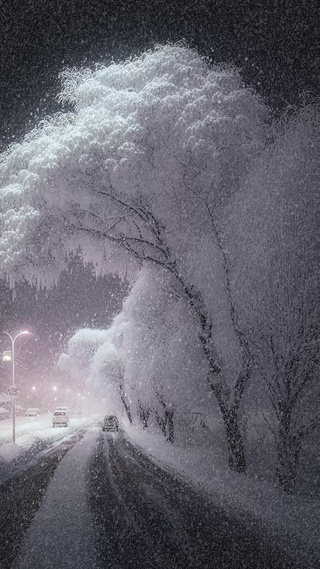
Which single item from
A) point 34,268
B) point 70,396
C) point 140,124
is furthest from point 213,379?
point 70,396

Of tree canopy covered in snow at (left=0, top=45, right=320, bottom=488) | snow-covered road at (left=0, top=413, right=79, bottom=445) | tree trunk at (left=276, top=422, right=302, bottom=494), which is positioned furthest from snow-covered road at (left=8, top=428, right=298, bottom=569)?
snow-covered road at (left=0, top=413, right=79, bottom=445)

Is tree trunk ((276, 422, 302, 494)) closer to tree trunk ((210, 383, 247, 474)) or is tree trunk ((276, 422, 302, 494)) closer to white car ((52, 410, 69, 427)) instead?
tree trunk ((210, 383, 247, 474))

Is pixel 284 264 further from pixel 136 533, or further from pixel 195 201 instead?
pixel 136 533

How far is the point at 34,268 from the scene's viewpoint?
12.8 meters

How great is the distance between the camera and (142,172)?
1243 cm

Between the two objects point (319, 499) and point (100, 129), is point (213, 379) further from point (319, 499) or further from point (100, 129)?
point (100, 129)

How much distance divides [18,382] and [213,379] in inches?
4013

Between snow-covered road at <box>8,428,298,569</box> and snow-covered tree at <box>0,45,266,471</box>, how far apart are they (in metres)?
4.56

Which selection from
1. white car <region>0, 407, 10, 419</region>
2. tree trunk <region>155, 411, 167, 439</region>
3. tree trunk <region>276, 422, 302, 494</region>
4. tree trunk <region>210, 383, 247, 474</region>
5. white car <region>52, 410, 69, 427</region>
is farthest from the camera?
white car <region>0, 407, 10, 419</region>

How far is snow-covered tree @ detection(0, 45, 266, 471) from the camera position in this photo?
39.1ft

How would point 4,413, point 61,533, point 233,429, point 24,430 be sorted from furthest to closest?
point 4,413 < point 24,430 < point 233,429 < point 61,533

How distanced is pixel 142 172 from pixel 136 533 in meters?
8.13

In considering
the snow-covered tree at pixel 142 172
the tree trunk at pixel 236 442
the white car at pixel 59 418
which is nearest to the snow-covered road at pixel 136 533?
the tree trunk at pixel 236 442

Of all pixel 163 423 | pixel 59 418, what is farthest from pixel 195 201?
pixel 59 418
